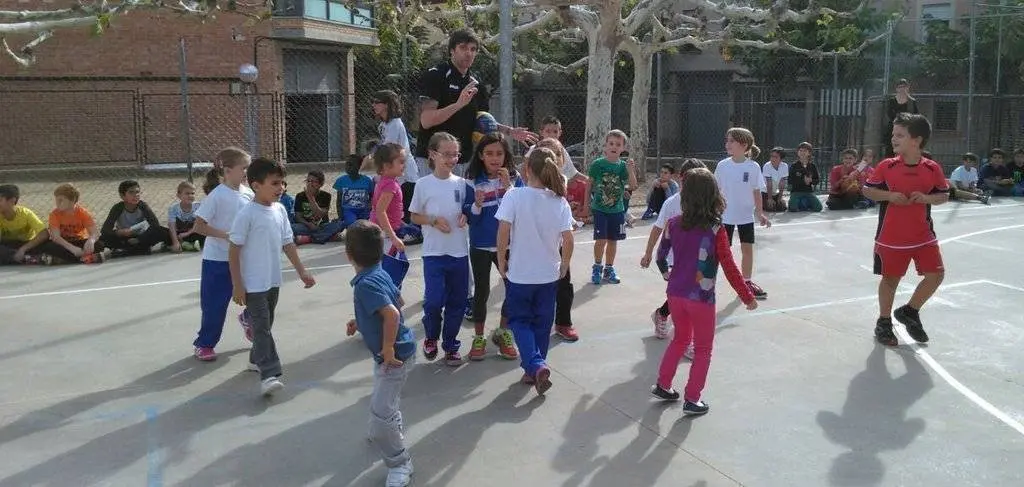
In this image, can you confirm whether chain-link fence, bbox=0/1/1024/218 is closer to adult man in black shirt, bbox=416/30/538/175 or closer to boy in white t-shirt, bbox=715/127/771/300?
boy in white t-shirt, bbox=715/127/771/300

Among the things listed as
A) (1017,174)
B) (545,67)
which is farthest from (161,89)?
(1017,174)

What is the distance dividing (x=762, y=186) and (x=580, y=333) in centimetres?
232

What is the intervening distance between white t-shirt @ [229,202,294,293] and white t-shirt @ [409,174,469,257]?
0.93 m

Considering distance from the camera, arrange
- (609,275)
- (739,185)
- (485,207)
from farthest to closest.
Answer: (609,275), (739,185), (485,207)

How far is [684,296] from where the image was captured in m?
5.19

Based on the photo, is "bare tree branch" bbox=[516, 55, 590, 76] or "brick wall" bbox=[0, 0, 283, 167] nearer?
"bare tree branch" bbox=[516, 55, 590, 76]

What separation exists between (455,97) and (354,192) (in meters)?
4.28

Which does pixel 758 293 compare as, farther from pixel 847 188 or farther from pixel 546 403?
pixel 847 188

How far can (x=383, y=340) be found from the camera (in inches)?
166

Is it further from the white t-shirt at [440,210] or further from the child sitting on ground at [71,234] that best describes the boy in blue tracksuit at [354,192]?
the white t-shirt at [440,210]

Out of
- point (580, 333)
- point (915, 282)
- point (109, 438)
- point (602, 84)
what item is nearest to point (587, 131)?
point (602, 84)

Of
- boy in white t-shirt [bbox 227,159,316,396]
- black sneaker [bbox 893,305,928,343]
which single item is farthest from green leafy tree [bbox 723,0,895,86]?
boy in white t-shirt [bbox 227,159,316,396]

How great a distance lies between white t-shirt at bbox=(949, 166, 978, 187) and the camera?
16.4 metres

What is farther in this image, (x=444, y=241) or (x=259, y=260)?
(x=444, y=241)
